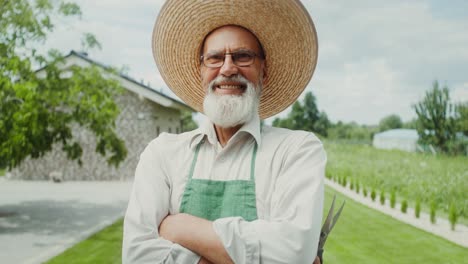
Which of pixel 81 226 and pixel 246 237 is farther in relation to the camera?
pixel 81 226

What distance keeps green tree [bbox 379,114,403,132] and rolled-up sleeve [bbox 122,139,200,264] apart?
357ft

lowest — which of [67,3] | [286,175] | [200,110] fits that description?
[286,175]

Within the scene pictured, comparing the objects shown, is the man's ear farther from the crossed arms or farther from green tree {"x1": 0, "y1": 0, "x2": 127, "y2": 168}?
green tree {"x1": 0, "y1": 0, "x2": 127, "y2": 168}

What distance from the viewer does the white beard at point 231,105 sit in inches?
77.3

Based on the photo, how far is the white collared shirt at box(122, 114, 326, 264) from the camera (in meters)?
1.61

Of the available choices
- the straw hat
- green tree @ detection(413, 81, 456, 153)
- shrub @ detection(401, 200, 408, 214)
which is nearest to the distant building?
green tree @ detection(413, 81, 456, 153)

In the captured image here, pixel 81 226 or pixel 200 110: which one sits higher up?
pixel 200 110

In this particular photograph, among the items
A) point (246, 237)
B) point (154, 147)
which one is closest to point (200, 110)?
point (154, 147)

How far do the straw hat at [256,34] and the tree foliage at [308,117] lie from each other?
64991 millimetres

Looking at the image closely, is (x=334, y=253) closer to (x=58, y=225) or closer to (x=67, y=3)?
(x=58, y=225)

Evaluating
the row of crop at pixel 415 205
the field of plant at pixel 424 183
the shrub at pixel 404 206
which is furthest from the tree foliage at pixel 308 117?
the shrub at pixel 404 206

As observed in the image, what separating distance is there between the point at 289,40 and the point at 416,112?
33951mm

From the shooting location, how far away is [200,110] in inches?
101

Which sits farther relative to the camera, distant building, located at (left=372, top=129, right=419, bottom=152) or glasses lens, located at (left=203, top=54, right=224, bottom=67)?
distant building, located at (left=372, top=129, right=419, bottom=152)
